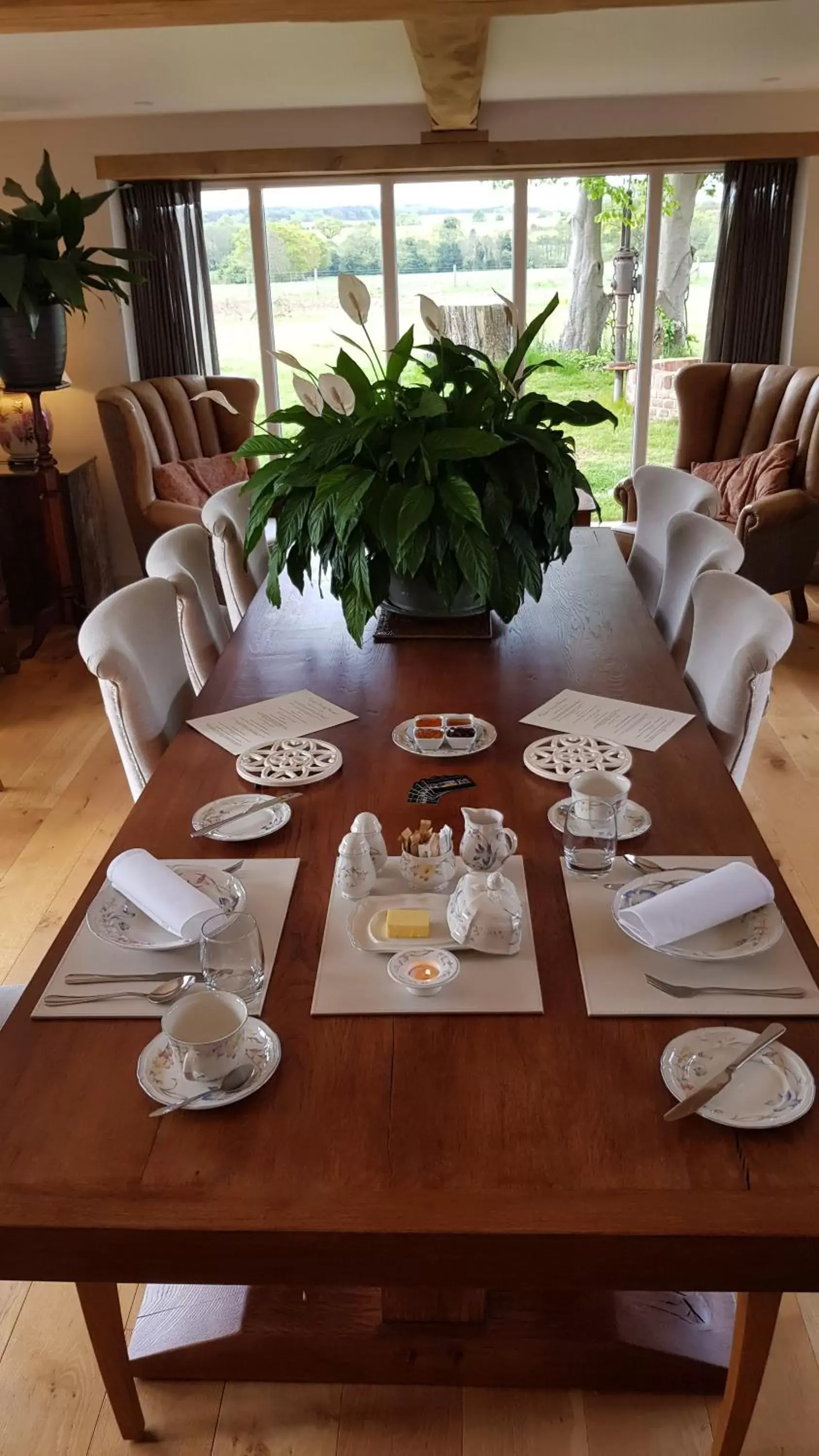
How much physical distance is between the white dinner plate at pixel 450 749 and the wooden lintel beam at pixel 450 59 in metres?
1.82

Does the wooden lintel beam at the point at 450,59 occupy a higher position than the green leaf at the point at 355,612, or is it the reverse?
the wooden lintel beam at the point at 450,59

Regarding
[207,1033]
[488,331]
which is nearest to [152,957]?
[207,1033]

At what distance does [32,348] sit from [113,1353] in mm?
3562

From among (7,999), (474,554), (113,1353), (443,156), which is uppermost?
(443,156)

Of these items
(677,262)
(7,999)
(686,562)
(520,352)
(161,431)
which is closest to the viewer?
(7,999)

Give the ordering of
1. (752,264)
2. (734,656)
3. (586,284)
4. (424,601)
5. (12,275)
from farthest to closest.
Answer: (586,284)
(752,264)
(12,275)
(424,601)
(734,656)

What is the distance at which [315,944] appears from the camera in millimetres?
1240

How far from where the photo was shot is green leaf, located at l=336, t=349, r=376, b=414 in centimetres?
200

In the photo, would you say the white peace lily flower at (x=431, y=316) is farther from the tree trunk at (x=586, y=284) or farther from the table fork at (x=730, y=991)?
the tree trunk at (x=586, y=284)

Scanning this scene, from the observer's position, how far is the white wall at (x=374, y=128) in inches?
186

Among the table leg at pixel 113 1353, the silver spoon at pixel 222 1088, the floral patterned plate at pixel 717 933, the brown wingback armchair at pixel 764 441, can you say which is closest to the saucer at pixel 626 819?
the floral patterned plate at pixel 717 933

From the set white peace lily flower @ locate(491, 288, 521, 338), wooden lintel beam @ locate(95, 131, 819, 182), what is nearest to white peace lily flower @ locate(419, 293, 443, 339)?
white peace lily flower @ locate(491, 288, 521, 338)

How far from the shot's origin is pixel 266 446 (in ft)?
6.84

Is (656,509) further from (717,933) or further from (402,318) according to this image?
(402,318)
